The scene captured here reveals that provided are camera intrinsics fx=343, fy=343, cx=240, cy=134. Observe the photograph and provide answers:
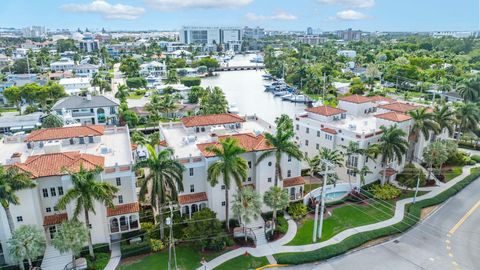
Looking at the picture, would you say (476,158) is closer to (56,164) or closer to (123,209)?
(123,209)

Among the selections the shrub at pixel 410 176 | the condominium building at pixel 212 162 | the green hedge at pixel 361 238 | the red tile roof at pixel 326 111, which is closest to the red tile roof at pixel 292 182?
the condominium building at pixel 212 162

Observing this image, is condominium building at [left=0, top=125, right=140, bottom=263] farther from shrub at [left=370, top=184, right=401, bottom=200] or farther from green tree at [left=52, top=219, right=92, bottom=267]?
shrub at [left=370, top=184, right=401, bottom=200]

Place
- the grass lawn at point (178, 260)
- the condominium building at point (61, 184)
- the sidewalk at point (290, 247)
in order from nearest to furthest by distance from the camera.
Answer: the condominium building at point (61, 184) → the grass lawn at point (178, 260) → the sidewalk at point (290, 247)

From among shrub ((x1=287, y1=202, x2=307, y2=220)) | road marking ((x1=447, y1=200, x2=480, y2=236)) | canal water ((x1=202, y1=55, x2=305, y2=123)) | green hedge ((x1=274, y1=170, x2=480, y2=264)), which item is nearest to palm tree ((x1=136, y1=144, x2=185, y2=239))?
green hedge ((x1=274, y1=170, x2=480, y2=264))

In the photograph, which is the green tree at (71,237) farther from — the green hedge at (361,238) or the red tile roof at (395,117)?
the red tile roof at (395,117)

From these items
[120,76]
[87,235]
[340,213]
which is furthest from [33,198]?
[120,76]

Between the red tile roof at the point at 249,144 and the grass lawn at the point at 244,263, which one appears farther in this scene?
the red tile roof at the point at 249,144
